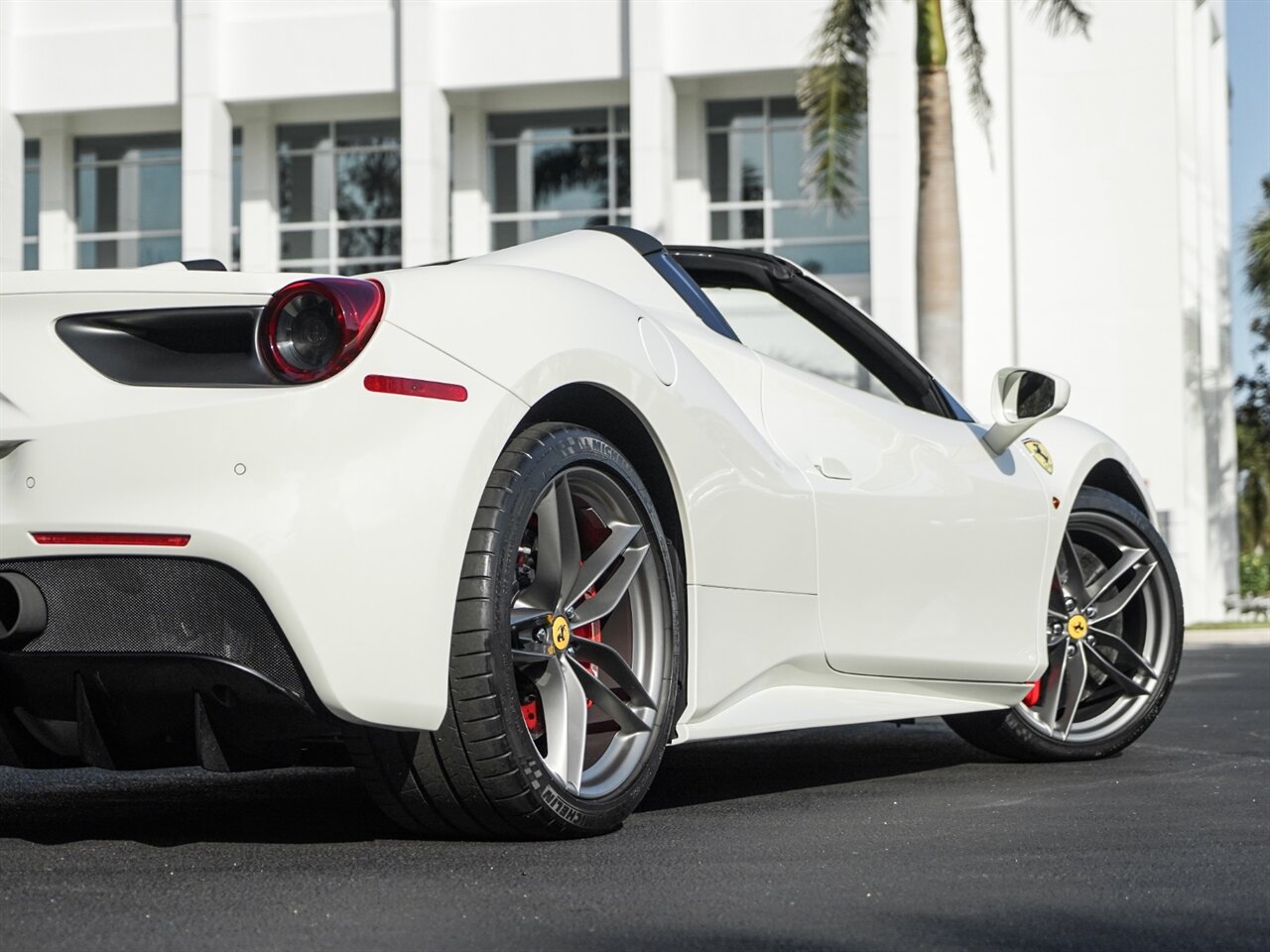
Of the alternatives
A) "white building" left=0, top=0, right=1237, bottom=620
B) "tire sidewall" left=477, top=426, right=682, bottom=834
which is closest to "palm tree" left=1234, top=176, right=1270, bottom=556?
"white building" left=0, top=0, right=1237, bottom=620

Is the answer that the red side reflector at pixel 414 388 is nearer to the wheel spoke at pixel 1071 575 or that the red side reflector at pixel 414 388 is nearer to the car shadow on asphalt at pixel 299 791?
the car shadow on asphalt at pixel 299 791

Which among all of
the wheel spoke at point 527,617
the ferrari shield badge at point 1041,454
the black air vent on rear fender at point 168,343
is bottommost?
the wheel spoke at point 527,617

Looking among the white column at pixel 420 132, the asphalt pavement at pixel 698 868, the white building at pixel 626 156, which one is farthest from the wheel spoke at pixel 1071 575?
the white column at pixel 420 132

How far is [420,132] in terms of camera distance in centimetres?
2820

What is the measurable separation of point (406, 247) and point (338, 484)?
2540 cm

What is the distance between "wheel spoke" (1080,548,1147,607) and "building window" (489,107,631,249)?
23837mm

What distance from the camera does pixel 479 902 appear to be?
9.84 ft

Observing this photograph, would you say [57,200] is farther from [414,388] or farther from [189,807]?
[414,388]

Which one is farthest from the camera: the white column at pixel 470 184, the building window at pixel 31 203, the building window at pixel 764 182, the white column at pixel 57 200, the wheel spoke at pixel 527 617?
the building window at pixel 31 203

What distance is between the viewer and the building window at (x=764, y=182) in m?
28.1

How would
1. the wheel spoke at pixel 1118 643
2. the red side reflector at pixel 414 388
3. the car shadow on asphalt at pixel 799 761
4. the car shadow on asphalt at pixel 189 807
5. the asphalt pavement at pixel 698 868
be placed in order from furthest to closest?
the wheel spoke at pixel 1118 643, the car shadow on asphalt at pixel 799 761, the car shadow on asphalt at pixel 189 807, the red side reflector at pixel 414 388, the asphalt pavement at pixel 698 868

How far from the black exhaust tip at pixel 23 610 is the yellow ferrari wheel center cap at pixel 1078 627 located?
3.24 metres

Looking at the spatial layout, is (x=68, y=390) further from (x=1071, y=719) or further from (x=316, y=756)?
(x=1071, y=719)

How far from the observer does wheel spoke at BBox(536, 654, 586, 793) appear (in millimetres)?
3654
